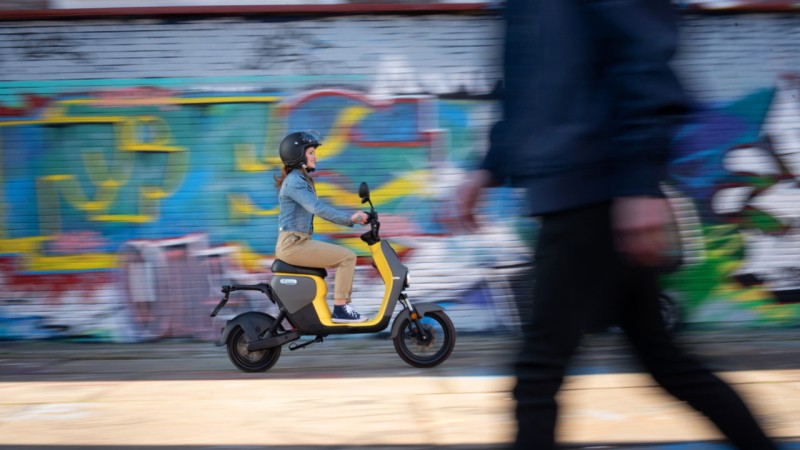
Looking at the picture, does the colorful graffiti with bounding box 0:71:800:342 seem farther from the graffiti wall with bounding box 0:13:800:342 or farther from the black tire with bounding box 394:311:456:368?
the black tire with bounding box 394:311:456:368

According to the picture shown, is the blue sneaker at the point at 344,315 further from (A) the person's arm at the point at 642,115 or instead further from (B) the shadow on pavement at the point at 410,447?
(A) the person's arm at the point at 642,115

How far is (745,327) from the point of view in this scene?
9.11m

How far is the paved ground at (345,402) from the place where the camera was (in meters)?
4.60

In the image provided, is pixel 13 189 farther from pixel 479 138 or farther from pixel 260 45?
pixel 479 138

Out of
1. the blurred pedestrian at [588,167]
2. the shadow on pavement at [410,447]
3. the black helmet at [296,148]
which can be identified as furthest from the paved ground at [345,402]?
the black helmet at [296,148]

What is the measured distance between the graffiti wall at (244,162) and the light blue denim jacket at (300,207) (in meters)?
1.94

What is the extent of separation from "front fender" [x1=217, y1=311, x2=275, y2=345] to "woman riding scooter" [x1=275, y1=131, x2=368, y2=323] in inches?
19.0

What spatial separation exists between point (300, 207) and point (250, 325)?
968 millimetres

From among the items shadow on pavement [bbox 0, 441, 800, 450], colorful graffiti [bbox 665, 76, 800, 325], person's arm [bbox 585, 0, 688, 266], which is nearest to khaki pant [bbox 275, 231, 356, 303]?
shadow on pavement [bbox 0, 441, 800, 450]

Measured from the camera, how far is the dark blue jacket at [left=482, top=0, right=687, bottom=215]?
225cm

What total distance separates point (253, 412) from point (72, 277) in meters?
4.36

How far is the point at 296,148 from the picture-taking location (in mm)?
6992

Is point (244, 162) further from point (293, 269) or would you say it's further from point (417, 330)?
point (417, 330)

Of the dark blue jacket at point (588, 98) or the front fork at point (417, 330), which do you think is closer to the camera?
the dark blue jacket at point (588, 98)
